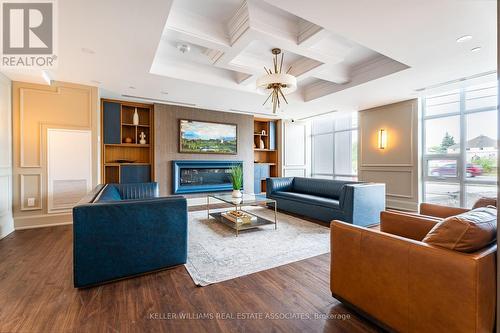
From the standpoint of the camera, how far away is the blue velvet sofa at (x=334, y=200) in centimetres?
356

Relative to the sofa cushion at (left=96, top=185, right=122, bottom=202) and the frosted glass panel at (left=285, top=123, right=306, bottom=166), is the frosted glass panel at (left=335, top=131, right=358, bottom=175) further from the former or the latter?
the sofa cushion at (left=96, top=185, right=122, bottom=202)

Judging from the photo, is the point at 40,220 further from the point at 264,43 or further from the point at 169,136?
the point at 264,43

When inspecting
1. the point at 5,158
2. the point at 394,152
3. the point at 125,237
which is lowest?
the point at 125,237

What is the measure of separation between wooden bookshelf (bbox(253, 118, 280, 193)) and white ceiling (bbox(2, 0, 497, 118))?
2957mm

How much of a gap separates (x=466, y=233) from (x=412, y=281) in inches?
14.9

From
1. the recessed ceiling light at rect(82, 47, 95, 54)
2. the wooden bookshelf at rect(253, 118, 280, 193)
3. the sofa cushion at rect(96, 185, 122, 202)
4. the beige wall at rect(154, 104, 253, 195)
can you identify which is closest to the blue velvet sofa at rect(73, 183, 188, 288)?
the sofa cushion at rect(96, 185, 122, 202)

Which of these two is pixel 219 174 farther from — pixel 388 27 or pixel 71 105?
pixel 388 27

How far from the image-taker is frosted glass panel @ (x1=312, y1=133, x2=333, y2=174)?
24.8 ft

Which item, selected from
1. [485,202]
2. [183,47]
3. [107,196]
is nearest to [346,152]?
[485,202]

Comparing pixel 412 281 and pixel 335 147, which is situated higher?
pixel 335 147

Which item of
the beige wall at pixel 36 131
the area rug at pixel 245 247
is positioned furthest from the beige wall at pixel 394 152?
the beige wall at pixel 36 131

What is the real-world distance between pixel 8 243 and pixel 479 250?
4.87 m

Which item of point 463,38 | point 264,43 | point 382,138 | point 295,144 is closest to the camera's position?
point 463,38

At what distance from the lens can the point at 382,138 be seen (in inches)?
221
